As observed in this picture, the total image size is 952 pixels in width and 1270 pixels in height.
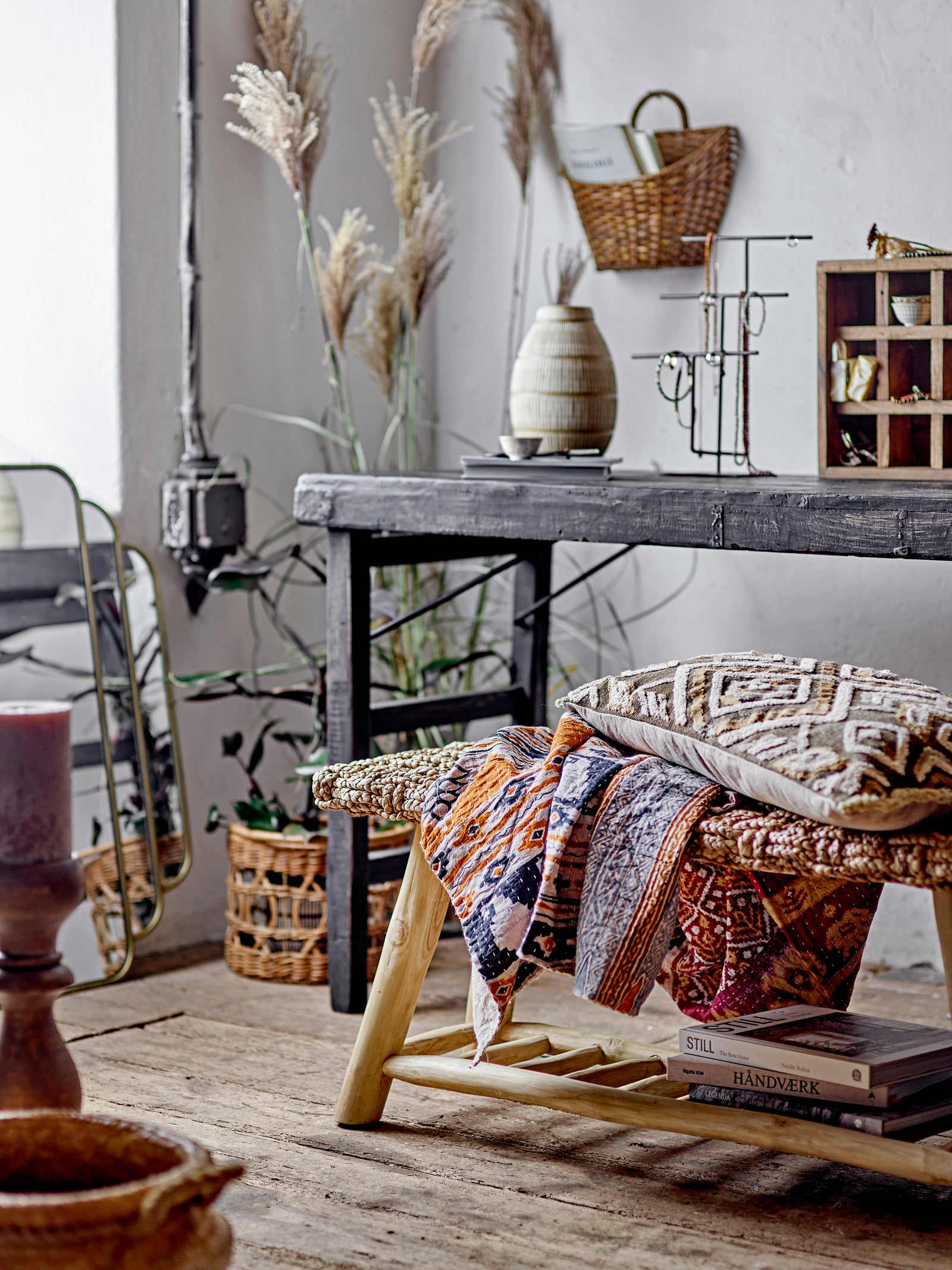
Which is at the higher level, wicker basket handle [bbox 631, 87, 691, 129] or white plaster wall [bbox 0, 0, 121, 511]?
wicker basket handle [bbox 631, 87, 691, 129]

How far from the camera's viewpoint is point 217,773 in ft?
9.82

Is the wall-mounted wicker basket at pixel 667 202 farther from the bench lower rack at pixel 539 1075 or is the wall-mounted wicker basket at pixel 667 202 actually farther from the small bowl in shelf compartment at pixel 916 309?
the bench lower rack at pixel 539 1075

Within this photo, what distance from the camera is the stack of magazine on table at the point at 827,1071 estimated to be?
1.67 metres

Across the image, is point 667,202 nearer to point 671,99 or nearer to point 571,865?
point 671,99

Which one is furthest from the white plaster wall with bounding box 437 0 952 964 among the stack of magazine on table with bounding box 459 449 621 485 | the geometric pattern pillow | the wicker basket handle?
the geometric pattern pillow

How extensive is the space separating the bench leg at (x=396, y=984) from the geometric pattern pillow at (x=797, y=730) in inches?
11.2

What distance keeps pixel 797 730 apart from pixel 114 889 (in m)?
1.46

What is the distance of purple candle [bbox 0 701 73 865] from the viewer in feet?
4.69

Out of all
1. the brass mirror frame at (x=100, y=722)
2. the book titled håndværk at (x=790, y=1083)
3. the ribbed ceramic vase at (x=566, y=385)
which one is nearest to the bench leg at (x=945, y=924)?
the book titled håndværk at (x=790, y=1083)

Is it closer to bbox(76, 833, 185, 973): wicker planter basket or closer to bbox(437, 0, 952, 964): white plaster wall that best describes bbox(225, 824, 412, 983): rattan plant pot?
bbox(76, 833, 185, 973): wicker planter basket

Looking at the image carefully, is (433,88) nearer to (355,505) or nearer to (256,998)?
(355,505)

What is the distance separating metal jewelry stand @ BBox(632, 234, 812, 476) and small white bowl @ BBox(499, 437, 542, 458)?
21 centimetres

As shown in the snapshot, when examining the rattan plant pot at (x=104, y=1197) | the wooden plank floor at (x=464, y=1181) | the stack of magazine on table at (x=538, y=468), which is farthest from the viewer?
the stack of magazine on table at (x=538, y=468)

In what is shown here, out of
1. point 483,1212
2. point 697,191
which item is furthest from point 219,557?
point 483,1212
